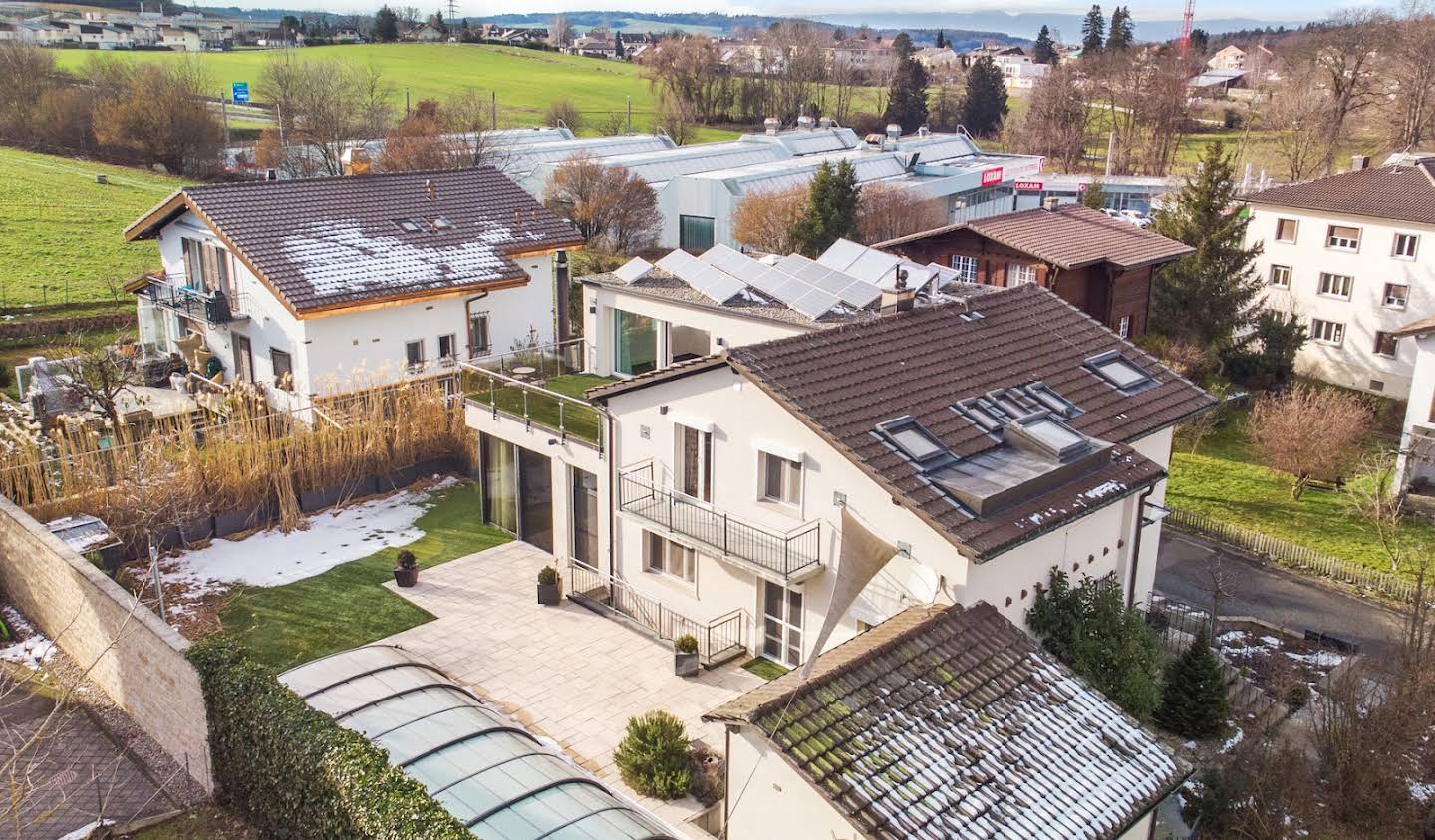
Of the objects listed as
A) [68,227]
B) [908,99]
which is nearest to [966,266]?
[68,227]

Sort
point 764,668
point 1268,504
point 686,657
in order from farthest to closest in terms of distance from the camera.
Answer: point 1268,504, point 764,668, point 686,657

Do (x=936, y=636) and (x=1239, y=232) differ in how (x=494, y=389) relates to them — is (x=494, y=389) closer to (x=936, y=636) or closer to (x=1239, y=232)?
(x=936, y=636)

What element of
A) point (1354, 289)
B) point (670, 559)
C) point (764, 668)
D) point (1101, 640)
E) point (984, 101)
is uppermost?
point (984, 101)

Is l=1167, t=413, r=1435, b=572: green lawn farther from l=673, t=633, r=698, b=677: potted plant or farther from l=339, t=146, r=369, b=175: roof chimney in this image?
l=339, t=146, r=369, b=175: roof chimney

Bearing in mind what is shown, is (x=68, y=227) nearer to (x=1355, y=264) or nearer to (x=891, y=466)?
(x=891, y=466)

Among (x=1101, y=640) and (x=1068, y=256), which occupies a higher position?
(x=1068, y=256)

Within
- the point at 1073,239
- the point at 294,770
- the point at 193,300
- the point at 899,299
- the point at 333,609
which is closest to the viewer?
the point at 294,770

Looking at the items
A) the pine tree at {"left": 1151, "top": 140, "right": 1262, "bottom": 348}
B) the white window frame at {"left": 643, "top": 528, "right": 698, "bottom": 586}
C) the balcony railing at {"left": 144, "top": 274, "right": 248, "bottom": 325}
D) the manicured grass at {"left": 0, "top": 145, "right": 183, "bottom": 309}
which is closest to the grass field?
the manicured grass at {"left": 0, "top": 145, "right": 183, "bottom": 309}

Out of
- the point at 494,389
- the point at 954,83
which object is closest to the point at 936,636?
the point at 494,389
